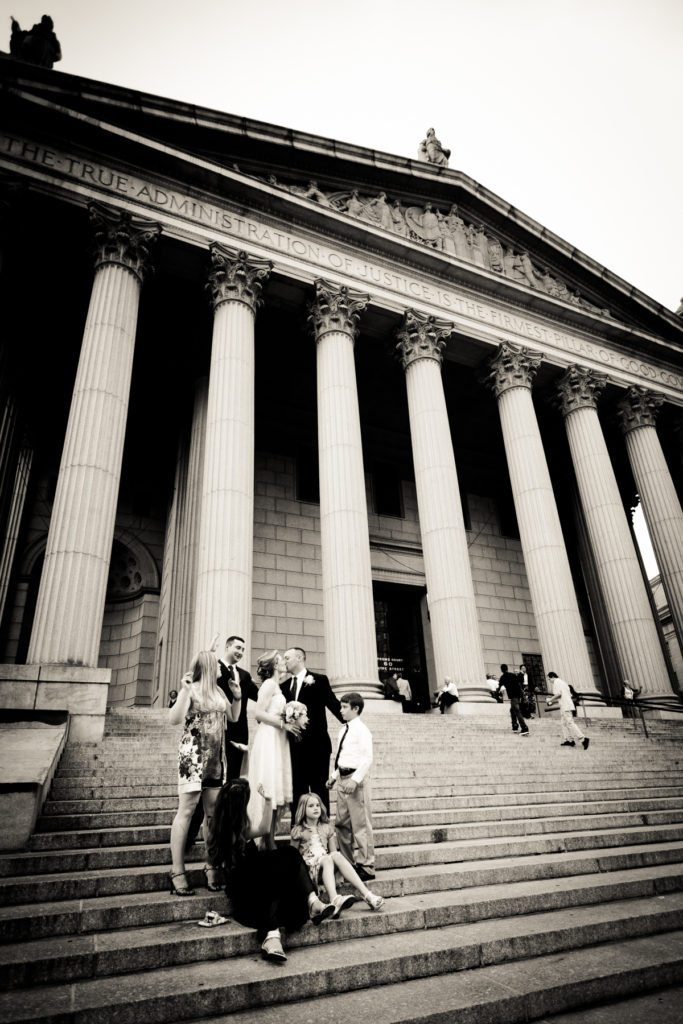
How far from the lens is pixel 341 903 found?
4.42 m

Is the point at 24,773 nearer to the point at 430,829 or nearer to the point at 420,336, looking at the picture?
the point at 430,829

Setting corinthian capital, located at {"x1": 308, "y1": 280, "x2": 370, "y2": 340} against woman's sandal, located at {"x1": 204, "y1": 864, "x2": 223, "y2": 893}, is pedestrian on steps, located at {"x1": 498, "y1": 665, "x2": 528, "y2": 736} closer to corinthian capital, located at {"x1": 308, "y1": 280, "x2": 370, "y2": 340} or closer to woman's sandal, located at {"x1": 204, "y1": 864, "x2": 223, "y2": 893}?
woman's sandal, located at {"x1": 204, "y1": 864, "x2": 223, "y2": 893}

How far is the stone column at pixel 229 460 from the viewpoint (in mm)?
→ 12766

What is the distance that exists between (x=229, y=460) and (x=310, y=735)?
9.30 metres

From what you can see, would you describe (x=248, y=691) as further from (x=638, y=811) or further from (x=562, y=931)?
(x=638, y=811)

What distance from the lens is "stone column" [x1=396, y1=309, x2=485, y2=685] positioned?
1499 centimetres

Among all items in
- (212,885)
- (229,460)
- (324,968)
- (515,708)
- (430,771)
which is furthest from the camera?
(229,460)

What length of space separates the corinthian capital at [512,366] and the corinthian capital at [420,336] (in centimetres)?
220

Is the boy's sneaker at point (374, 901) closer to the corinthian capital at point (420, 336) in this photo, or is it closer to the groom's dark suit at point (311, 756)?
the groom's dark suit at point (311, 756)

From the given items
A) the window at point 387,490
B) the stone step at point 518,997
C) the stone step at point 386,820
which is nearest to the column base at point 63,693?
the stone step at point 386,820

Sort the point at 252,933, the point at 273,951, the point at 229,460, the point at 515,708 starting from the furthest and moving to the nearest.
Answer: the point at 229,460
the point at 515,708
the point at 252,933
the point at 273,951

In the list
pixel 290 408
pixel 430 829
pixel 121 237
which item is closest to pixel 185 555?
pixel 121 237

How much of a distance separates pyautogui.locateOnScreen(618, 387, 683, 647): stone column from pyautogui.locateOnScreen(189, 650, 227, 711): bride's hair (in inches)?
718

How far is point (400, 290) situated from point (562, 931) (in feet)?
55.8
